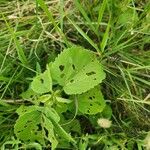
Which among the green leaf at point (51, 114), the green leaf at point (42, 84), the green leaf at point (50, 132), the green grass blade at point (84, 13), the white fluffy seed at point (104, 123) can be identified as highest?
the green grass blade at point (84, 13)

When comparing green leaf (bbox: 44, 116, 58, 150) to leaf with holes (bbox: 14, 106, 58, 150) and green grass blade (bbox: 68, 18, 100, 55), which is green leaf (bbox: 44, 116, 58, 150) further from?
green grass blade (bbox: 68, 18, 100, 55)

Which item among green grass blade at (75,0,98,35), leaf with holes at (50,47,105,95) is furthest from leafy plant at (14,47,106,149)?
green grass blade at (75,0,98,35)

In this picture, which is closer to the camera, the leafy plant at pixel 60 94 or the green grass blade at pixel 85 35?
the leafy plant at pixel 60 94

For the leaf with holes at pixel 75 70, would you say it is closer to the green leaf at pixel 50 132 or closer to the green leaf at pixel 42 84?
the green leaf at pixel 42 84

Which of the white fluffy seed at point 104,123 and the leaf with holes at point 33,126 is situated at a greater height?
the leaf with holes at point 33,126

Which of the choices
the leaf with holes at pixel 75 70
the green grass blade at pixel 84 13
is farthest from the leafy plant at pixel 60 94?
the green grass blade at pixel 84 13

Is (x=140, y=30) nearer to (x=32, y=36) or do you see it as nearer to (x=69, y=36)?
(x=69, y=36)

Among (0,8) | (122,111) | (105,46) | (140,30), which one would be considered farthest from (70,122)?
(0,8)
